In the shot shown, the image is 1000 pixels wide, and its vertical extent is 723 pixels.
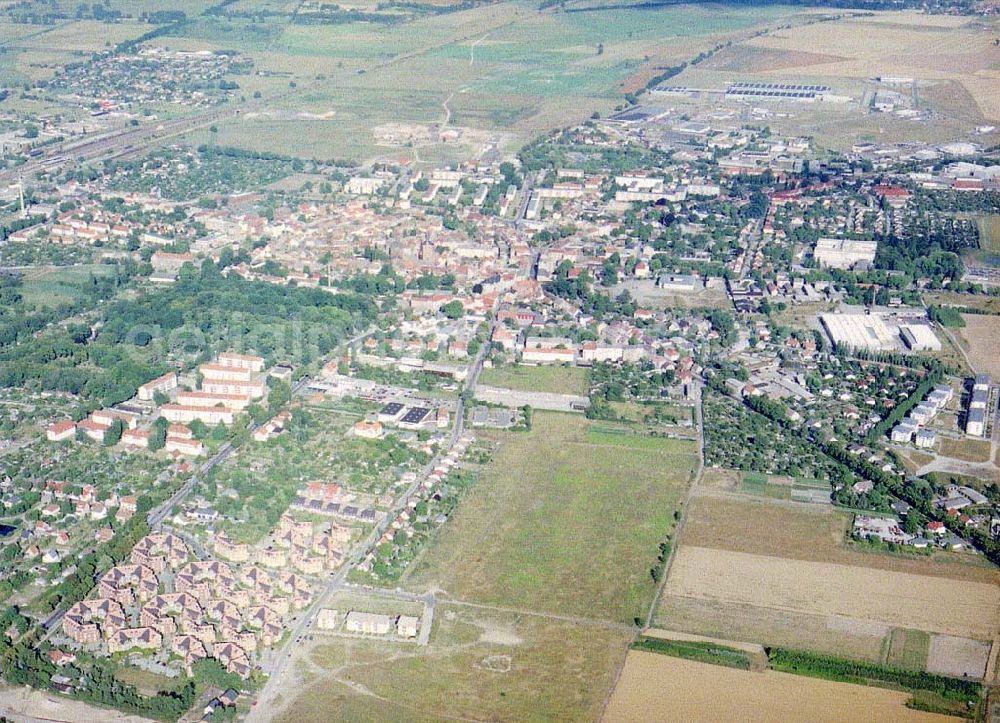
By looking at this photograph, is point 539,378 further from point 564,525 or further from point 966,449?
point 966,449

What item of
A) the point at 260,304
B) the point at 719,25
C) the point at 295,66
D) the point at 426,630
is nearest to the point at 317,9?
the point at 295,66

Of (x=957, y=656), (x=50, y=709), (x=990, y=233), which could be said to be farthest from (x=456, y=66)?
(x=50, y=709)

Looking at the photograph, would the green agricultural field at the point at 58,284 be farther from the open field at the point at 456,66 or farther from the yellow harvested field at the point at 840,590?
the yellow harvested field at the point at 840,590

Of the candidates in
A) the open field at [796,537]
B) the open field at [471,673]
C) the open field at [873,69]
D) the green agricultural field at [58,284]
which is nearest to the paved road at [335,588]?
the open field at [471,673]

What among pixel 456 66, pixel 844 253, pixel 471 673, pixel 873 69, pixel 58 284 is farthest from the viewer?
pixel 873 69

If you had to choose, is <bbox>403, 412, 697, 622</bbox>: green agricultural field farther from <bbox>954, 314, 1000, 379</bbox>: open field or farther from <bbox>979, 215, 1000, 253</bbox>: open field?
<bbox>979, 215, 1000, 253</bbox>: open field

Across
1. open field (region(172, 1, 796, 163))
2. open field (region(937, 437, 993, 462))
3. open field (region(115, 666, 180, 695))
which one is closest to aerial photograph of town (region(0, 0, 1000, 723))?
open field (region(115, 666, 180, 695))
